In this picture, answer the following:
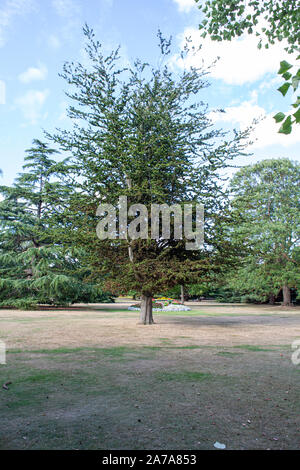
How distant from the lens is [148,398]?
4.61 meters

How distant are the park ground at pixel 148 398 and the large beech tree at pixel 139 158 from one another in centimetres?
544

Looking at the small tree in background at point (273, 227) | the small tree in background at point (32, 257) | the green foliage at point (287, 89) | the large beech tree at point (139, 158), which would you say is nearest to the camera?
the green foliage at point (287, 89)

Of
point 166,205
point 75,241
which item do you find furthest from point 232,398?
point 75,241

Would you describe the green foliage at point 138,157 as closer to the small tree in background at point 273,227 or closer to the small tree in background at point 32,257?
the small tree in background at point 32,257

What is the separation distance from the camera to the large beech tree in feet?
44.1

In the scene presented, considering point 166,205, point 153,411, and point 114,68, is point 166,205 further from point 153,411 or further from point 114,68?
point 153,411

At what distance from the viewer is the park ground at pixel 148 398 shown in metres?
3.32

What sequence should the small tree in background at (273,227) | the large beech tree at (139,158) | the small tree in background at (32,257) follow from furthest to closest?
the small tree in background at (273,227)
the small tree in background at (32,257)
the large beech tree at (139,158)

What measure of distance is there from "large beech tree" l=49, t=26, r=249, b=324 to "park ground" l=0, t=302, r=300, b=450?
5.44 meters

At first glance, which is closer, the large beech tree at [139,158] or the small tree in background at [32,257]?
the large beech tree at [139,158]

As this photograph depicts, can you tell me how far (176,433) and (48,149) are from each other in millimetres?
28532

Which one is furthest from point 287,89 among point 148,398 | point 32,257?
point 32,257

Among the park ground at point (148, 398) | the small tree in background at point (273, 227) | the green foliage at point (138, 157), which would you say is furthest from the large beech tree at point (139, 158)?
the small tree in background at point (273, 227)

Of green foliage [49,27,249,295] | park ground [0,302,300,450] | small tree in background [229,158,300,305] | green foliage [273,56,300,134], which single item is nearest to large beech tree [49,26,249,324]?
green foliage [49,27,249,295]
